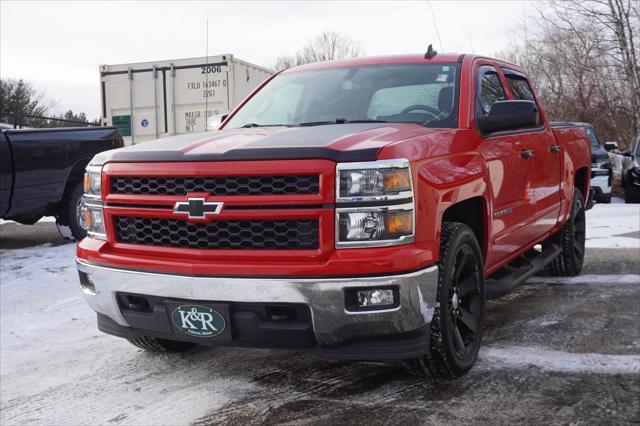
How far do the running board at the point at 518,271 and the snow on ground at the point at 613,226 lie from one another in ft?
8.84

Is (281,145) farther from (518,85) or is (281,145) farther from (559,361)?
(518,85)

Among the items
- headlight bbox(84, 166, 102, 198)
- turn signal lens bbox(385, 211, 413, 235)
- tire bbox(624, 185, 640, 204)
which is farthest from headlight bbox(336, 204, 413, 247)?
tire bbox(624, 185, 640, 204)

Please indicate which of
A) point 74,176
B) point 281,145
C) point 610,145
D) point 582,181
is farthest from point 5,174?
point 610,145

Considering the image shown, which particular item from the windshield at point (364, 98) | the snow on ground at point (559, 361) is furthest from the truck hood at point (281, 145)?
the snow on ground at point (559, 361)

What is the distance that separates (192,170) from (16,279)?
13.4 feet

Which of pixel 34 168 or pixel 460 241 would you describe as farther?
pixel 34 168

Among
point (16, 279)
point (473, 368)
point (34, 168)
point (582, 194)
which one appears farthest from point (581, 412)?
point (34, 168)

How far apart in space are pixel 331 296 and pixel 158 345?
5.37ft

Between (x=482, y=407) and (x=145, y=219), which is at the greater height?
(x=145, y=219)

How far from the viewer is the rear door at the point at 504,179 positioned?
13.1 feet

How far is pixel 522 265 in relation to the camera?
501 centimetres

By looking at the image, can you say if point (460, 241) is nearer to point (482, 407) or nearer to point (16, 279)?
point (482, 407)

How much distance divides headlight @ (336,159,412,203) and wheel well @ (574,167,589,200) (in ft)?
13.5

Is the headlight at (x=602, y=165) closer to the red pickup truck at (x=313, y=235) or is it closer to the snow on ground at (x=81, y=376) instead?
the red pickup truck at (x=313, y=235)
